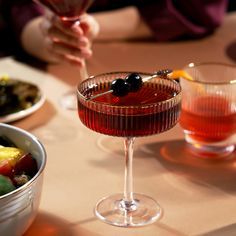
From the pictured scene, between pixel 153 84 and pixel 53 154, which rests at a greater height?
pixel 153 84

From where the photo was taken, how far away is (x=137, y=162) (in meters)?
0.93

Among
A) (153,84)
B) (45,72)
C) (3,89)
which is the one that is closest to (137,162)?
(153,84)

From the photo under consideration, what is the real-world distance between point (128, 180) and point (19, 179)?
16 cm

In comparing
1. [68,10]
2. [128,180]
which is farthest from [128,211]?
[68,10]

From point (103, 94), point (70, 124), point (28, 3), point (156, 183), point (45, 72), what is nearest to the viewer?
point (103, 94)

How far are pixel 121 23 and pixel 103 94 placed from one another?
2.85ft

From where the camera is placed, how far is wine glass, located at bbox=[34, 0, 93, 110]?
1.13 meters

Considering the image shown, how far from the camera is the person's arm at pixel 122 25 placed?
5.15 feet

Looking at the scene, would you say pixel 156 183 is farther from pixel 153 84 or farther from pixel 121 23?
pixel 121 23

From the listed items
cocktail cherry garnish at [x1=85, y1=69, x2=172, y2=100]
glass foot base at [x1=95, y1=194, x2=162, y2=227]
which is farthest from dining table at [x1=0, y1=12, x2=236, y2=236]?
cocktail cherry garnish at [x1=85, y1=69, x2=172, y2=100]

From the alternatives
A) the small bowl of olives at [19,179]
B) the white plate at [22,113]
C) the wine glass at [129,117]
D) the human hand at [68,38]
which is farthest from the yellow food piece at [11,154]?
the human hand at [68,38]

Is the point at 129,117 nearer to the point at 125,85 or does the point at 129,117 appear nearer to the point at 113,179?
the point at 125,85

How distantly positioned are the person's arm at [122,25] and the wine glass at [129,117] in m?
0.77

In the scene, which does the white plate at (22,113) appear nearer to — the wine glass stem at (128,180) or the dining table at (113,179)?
the dining table at (113,179)
